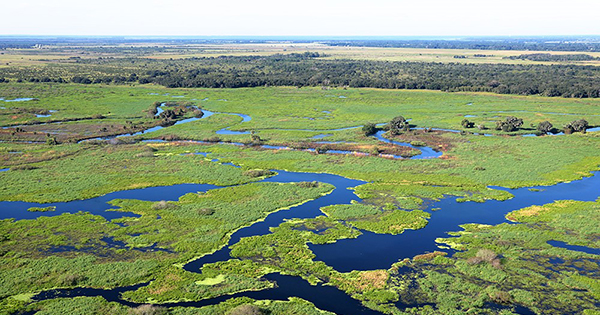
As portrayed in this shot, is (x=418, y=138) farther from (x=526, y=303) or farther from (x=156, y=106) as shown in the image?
(x=156, y=106)

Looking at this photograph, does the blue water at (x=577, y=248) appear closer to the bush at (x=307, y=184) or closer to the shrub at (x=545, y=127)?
the bush at (x=307, y=184)

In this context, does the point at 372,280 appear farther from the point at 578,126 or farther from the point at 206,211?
the point at 578,126

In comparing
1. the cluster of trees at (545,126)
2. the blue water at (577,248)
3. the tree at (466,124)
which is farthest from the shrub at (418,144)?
the blue water at (577,248)

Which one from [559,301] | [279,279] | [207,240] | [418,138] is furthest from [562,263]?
[418,138]

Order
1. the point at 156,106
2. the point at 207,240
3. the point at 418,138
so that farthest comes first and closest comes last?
the point at 156,106 < the point at 418,138 < the point at 207,240

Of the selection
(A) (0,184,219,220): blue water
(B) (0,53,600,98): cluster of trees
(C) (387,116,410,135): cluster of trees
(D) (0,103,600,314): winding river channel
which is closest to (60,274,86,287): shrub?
(D) (0,103,600,314): winding river channel

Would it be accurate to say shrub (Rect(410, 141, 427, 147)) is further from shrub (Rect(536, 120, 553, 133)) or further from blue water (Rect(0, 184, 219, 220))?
blue water (Rect(0, 184, 219, 220))

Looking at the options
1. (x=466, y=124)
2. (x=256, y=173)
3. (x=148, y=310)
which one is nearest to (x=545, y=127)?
(x=466, y=124)
